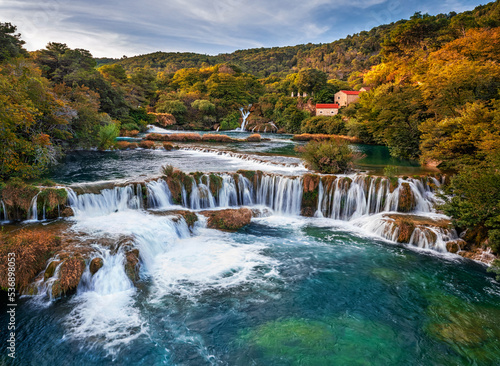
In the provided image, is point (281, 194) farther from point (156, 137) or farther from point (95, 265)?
point (156, 137)

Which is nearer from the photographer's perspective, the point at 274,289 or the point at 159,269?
the point at 274,289

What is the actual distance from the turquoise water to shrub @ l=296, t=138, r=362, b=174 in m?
7.32

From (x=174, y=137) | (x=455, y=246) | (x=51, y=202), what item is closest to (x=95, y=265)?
(x=51, y=202)

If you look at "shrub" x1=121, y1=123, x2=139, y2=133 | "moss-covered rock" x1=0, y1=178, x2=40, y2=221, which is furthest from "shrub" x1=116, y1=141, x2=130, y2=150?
"moss-covered rock" x1=0, y1=178, x2=40, y2=221

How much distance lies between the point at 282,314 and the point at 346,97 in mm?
57797

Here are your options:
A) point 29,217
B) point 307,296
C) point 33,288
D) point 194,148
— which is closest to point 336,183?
point 307,296

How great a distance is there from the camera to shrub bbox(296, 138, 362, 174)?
15.9m

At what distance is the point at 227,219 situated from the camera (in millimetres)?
11664

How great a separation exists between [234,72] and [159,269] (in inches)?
3120

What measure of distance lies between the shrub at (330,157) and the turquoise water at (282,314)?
288 inches

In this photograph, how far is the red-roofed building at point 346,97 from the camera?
A: 56.1 metres

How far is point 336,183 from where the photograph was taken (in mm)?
13570

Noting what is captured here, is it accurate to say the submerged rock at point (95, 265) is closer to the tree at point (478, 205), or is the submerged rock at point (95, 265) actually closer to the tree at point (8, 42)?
the tree at point (478, 205)

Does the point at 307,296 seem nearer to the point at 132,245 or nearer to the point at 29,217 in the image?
the point at 132,245
